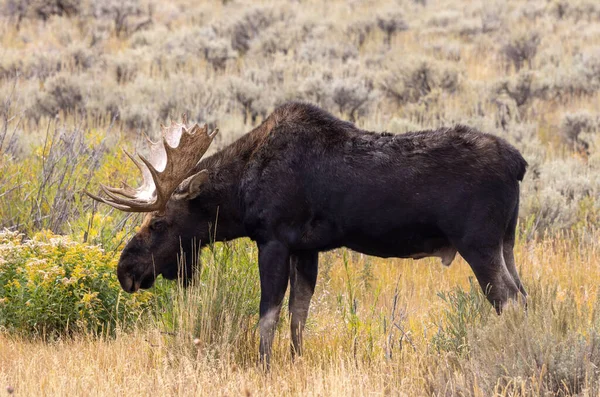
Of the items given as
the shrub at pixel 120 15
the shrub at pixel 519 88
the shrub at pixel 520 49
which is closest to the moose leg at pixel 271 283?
the shrub at pixel 519 88

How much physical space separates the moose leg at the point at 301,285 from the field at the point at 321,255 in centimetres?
21

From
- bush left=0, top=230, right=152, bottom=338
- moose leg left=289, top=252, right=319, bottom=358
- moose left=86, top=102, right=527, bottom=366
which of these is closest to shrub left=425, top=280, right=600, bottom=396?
moose left=86, top=102, right=527, bottom=366

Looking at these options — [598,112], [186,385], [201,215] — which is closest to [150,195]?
[201,215]

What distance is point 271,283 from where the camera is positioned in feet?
20.3

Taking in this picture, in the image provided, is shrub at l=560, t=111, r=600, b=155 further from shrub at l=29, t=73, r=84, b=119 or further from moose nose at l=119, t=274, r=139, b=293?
moose nose at l=119, t=274, r=139, b=293

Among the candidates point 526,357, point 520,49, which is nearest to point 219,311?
point 526,357

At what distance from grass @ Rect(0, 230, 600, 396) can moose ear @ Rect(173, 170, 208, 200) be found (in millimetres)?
488

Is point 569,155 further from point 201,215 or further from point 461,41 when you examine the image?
point 461,41

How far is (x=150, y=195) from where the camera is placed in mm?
6672

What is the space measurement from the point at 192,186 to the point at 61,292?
1.37m

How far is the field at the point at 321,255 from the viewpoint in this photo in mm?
5500

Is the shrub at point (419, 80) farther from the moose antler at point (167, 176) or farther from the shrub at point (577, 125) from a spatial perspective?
the moose antler at point (167, 176)

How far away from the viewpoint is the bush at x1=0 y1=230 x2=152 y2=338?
677cm

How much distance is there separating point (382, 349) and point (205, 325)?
4.03 ft
